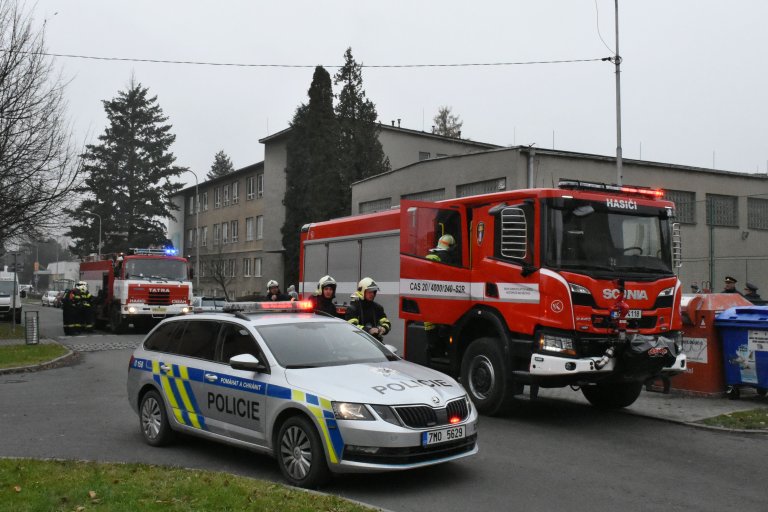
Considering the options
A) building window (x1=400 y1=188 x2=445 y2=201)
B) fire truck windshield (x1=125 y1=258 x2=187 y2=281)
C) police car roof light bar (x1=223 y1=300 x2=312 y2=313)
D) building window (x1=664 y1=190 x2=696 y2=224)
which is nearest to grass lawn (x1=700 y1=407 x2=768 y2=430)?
police car roof light bar (x1=223 y1=300 x2=312 y2=313)

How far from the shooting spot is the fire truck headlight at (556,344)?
904 cm

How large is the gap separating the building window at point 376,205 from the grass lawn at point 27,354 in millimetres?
17762

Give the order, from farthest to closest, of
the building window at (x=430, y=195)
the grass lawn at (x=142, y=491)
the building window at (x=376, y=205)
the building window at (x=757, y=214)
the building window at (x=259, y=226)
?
the building window at (x=259, y=226) < the building window at (x=376, y=205) < the building window at (x=430, y=195) < the building window at (x=757, y=214) < the grass lawn at (x=142, y=491)

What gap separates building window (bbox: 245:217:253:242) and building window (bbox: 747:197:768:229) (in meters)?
38.5

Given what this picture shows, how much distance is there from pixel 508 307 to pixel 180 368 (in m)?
4.15

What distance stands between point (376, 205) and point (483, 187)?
873 cm

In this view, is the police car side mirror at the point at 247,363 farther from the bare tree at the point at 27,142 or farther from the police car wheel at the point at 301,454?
the bare tree at the point at 27,142

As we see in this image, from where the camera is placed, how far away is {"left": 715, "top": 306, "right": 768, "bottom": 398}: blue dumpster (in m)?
10.9

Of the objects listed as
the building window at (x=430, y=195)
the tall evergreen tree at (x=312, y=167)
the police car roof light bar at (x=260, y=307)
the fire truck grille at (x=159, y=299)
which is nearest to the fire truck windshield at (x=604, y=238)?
the police car roof light bar at (x=260, y=307)

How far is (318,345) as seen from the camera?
289 inches

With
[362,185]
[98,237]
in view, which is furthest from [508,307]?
[98,237]

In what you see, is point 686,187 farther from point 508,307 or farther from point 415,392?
point 415,392

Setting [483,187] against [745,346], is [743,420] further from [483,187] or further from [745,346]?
[483,187]

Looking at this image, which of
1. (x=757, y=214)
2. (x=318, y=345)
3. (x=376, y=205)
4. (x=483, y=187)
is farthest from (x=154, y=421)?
(x=376, y=205)
